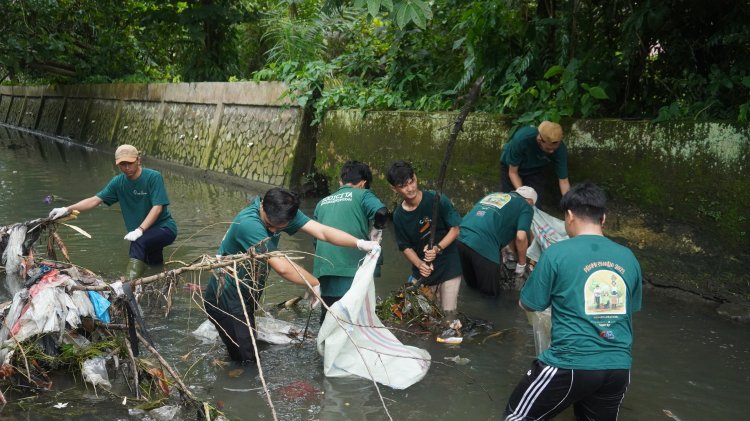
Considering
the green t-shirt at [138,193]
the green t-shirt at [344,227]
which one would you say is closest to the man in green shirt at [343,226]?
the green t-shirt at [344,227]

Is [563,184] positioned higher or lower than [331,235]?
higher

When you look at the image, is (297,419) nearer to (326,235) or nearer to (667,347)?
(326,235)

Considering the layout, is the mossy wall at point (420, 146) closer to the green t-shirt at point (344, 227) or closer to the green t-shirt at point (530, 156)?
the green t-shirt at point (530, 156)

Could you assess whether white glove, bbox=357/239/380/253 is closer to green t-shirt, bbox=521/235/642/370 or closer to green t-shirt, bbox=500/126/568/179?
green t-shirt, bbox=521/235/642/370

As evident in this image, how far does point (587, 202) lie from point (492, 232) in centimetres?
275

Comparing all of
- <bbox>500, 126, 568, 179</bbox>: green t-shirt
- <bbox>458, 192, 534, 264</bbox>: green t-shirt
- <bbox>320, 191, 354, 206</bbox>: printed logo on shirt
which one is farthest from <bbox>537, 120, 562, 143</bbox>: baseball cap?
<bbox>320, 191, 354, 206</bbox>: printed logo on shirt

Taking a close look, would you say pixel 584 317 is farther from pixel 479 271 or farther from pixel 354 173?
pixel 479 271

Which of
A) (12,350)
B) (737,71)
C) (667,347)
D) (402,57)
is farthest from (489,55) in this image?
(12,350)

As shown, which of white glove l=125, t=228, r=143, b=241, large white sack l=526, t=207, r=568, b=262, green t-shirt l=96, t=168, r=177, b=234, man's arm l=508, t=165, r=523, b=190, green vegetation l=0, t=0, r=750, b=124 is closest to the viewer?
large white sack l=526, t=207, r=568, b=262

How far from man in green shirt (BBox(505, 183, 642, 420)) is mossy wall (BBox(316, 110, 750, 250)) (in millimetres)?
3147

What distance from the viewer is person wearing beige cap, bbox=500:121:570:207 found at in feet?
23.2

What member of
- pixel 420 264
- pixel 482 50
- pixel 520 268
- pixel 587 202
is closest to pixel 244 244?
pixel 420 264

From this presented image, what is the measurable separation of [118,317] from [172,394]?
68 cm

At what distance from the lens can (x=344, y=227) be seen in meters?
5.36
